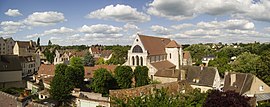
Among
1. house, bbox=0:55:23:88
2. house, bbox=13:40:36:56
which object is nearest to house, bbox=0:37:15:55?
house, bbox=13:40:36:56

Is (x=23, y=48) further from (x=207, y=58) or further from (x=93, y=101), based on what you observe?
(x=207, y=58)

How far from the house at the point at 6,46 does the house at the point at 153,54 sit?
4830 cm

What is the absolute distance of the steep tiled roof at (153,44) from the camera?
50744 millimetres

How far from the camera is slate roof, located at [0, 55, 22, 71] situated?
45306mm

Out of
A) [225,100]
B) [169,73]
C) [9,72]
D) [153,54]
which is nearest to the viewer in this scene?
[225,100]

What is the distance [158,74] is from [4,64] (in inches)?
1078

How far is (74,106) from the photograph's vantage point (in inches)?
1256

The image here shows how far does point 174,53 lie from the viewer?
56125mm

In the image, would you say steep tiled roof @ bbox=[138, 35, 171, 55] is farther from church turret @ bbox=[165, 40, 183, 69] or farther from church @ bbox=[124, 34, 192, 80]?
church turret @ bbox=[165, 40, 183, 69]

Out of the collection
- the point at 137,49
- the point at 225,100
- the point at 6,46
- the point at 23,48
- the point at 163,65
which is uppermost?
the point at 6,46

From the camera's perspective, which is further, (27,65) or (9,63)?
(27,65)

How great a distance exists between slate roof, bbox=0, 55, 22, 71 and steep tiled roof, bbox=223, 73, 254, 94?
36.6 m

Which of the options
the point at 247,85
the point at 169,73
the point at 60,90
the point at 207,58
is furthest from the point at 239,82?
the point at 207,58

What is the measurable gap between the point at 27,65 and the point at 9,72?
2018cm
